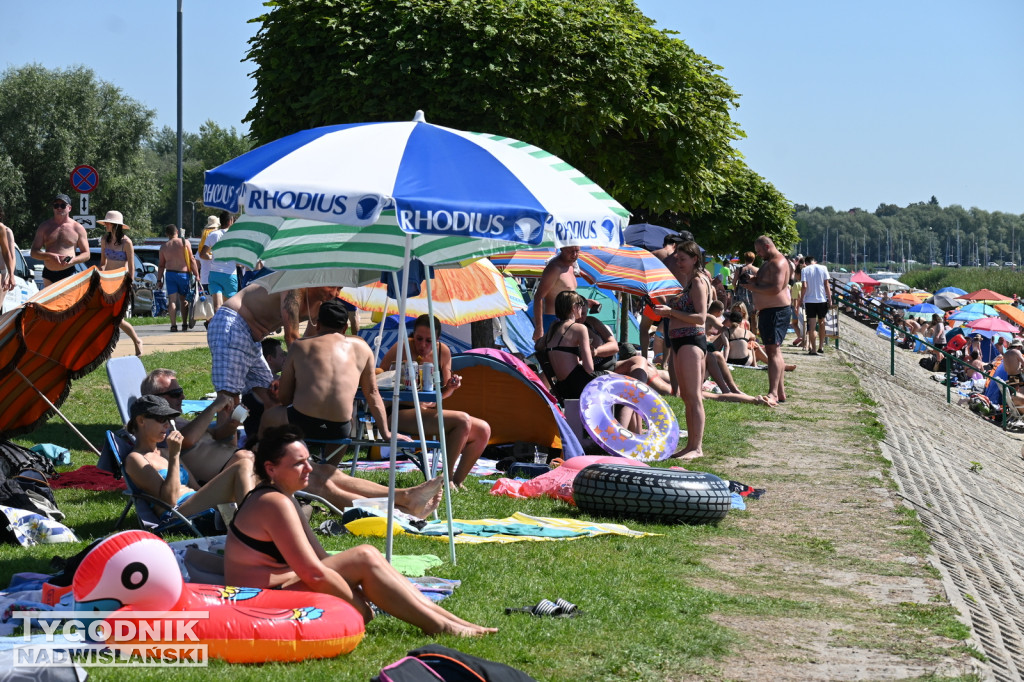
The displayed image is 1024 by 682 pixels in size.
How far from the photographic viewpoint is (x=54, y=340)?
768cm

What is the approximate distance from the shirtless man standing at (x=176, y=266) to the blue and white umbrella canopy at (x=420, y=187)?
1053 cm

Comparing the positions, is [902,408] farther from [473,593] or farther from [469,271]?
[473,593]

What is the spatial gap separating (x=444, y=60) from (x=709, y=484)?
6.86m

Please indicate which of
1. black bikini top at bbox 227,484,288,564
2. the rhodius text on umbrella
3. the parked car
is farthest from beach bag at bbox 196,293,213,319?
black bikini top at bbox 227,484,288,564

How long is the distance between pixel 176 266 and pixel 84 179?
2.31 metres

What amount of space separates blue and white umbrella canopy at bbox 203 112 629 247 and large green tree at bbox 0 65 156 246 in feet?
150

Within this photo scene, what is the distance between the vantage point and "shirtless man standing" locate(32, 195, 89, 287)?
12148 mm

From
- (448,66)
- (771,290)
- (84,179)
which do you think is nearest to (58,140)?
(84,179)

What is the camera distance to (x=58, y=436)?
389 inches

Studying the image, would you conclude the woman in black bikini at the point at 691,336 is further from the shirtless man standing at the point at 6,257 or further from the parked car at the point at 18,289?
the parked car at the point at 18,289

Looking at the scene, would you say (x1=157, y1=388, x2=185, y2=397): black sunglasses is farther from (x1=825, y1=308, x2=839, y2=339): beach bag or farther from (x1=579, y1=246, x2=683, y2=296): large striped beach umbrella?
(x1=825, y1=308, x2=839, y2=339): beach bag

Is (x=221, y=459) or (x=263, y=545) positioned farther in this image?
(x=221, y=459)

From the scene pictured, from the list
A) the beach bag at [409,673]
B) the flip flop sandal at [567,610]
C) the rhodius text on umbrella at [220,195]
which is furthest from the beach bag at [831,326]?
the beach bag at [409,673]

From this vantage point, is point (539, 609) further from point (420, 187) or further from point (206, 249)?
point (206, 249)
